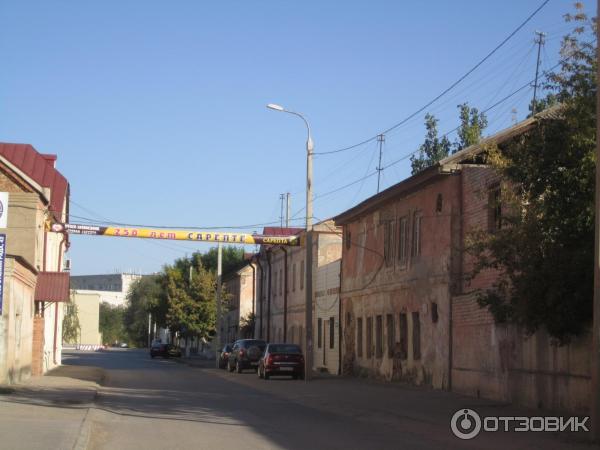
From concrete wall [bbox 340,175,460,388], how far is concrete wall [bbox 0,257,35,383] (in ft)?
44.8

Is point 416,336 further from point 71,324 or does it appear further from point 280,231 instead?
point 71,324

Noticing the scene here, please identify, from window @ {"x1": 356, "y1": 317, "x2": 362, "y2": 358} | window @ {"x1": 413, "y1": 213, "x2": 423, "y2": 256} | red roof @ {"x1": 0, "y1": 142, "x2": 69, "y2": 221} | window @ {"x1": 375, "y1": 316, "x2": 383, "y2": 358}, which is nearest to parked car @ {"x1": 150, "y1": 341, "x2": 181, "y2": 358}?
red roof @ {"x1": 0, "y1": 142, "x2": 69, "y2": 221}

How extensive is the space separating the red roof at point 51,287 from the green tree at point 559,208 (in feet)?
71.1

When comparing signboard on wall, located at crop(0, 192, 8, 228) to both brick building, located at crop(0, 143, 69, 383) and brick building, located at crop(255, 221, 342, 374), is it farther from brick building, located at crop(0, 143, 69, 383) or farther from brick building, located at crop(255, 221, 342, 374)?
brick building, located at crop(255, 221, 342, 374)

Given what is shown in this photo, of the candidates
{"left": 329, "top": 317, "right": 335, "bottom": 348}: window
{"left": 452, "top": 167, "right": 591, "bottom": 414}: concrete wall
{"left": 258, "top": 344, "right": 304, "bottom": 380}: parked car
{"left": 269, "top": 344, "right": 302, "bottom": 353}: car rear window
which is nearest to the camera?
{"left": 452, "top": 167, "right": 591, "bottom": 414}: concrete wall

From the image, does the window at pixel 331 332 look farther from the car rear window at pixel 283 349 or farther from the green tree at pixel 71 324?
the green tree at pixel 71 324

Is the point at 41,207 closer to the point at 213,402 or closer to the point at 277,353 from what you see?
the point at 277,353

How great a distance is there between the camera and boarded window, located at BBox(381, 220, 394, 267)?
34.8 metres

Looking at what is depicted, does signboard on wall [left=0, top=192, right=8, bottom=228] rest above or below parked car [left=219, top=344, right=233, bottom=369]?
above

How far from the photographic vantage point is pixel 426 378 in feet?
98.1

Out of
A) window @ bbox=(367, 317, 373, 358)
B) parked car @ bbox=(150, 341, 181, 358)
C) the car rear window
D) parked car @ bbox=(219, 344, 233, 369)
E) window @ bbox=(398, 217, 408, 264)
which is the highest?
window @ bbox=(398, 217, 408, 264)

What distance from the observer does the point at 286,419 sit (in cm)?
1859

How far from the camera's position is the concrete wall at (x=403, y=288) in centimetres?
2856

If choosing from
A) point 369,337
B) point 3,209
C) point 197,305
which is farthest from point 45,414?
point 197,305
